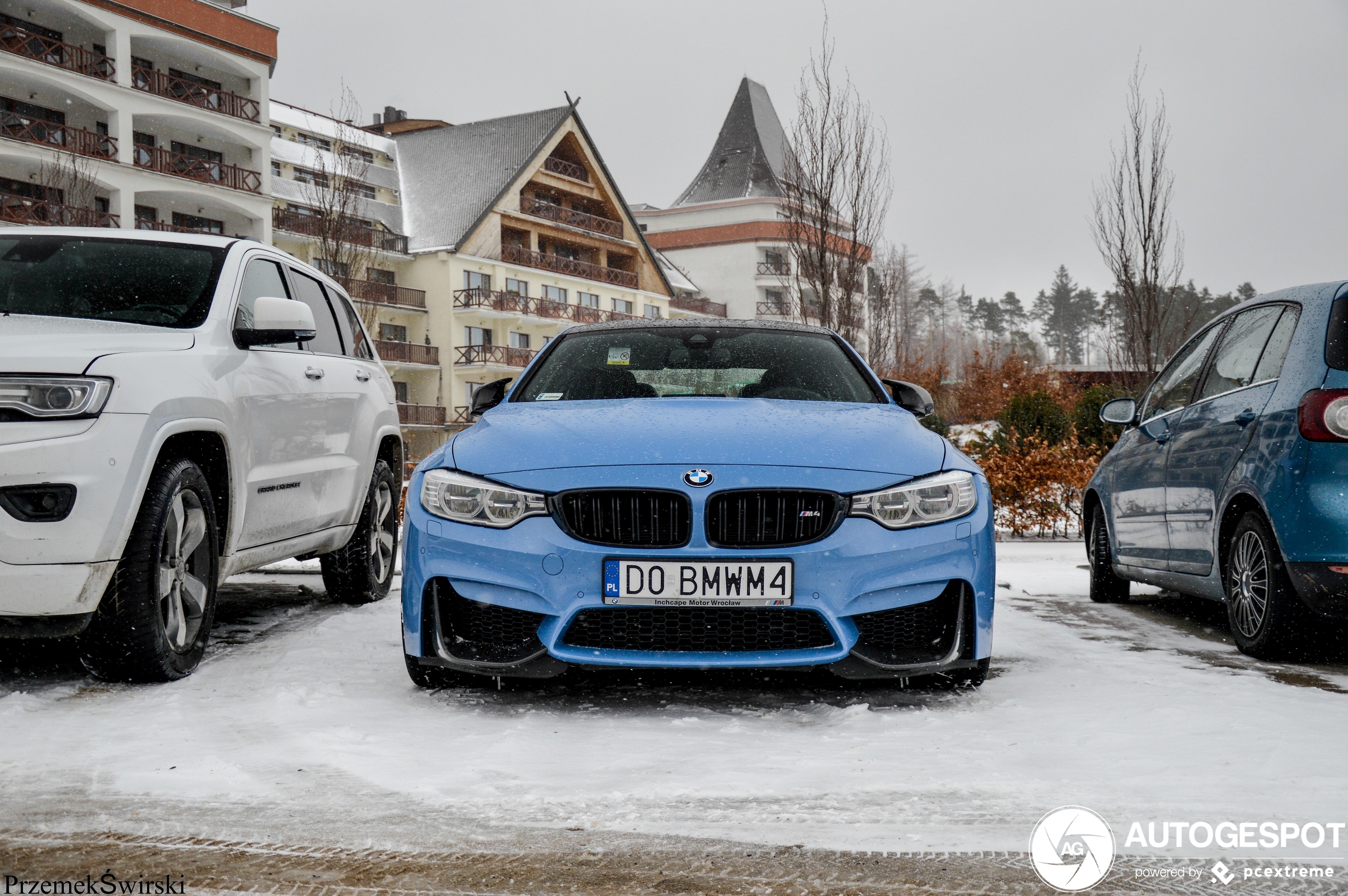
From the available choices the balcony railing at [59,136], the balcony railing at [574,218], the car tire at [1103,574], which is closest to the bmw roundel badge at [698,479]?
the car tire at [1103,574]

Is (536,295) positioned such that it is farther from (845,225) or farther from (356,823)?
(356,823)

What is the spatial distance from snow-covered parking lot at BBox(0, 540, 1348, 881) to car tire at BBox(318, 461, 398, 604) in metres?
1.45

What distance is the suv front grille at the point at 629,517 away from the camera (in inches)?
160

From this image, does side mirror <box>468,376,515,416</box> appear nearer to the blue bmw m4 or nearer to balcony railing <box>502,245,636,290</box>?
the blue bmw m4

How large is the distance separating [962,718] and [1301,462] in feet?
6.07

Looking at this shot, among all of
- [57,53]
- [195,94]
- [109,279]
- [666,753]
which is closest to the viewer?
[666,753]

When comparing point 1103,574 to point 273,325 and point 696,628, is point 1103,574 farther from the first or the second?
point 273,325

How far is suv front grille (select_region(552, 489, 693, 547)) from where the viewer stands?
160 inches

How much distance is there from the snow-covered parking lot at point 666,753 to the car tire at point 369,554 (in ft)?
4.76

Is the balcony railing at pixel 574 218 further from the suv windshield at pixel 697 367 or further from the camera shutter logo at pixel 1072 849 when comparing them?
the camera shutter logo at pixel 1072 849

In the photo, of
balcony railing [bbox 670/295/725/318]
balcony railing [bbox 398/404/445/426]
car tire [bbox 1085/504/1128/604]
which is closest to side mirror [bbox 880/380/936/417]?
car tire [bbox 1085/504/1128/604]

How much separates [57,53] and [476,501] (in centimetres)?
3692

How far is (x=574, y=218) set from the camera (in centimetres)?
5750

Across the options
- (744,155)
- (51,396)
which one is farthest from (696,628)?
(744,155)
